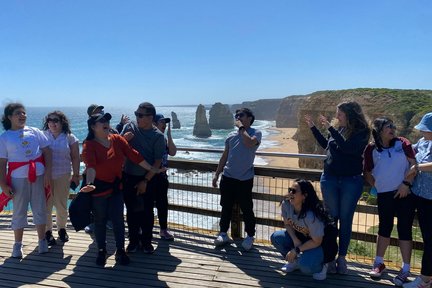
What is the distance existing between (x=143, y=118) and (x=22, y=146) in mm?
1326

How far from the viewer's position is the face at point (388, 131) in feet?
11.5

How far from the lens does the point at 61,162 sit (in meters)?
4.41

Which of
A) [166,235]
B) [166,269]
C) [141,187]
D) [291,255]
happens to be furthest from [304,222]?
[166,235]

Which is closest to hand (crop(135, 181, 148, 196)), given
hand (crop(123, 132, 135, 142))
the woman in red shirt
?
the woman in red shirt

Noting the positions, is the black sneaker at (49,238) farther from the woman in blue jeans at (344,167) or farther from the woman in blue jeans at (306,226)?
the woman in blue jeans at (344,167)

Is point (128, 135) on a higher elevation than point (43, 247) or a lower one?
higher

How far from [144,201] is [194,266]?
0.96m

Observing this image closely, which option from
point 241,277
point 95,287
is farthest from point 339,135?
point 95,287

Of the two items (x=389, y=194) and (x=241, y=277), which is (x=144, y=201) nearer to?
(x=241, y=277)

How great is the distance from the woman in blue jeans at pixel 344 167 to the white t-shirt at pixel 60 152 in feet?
9.33

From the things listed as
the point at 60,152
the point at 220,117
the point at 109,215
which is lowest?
the point at 109,215

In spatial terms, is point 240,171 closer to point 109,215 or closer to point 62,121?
point 109,215

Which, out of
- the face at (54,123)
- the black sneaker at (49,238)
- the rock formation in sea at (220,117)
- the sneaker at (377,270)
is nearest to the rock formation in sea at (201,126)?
the rock formation in sea at (220,117)

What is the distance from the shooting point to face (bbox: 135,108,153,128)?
4.03 m
